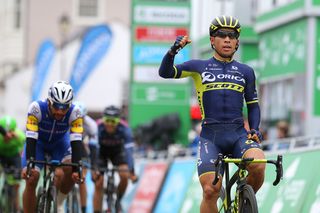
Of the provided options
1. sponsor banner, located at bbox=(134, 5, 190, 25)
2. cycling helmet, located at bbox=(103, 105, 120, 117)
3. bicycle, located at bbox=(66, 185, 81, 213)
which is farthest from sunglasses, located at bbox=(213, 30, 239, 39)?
sponsor banner, located at bbox=(134, 5, 190, 25)

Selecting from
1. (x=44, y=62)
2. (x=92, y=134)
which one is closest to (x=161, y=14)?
(x=92, y=134)

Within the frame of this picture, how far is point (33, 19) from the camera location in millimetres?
65938

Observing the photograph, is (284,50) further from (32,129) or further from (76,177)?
(32,129)

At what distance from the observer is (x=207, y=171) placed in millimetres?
10156

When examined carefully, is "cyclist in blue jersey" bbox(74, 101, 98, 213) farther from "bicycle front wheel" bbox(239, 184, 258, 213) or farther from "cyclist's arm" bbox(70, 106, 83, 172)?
"bicycle front wheel" bbox(239, 184, 258, 213)

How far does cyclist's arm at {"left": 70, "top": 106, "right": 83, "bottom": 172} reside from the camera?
12.7 m

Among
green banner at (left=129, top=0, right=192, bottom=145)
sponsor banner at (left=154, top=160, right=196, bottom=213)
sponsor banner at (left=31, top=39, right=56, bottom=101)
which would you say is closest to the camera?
sponsor banner at (left=154, top=160, right=196, bottom=213)

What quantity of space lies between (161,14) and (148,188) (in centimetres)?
987

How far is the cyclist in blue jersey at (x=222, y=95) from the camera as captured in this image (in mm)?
10250

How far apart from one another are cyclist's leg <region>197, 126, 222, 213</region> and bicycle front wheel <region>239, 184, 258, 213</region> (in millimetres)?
443

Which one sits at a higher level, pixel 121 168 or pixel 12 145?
pixel 12 145

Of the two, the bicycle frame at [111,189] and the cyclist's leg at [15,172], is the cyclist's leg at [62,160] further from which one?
the cyclist's leg at [15,172]

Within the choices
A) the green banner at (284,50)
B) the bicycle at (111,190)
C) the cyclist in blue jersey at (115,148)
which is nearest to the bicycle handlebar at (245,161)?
the cyclist in blue jersey at (115,148)

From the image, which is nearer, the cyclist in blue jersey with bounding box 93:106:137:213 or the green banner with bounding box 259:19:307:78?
the cyclist in blue jersey with bounding box 93:106:137:213
